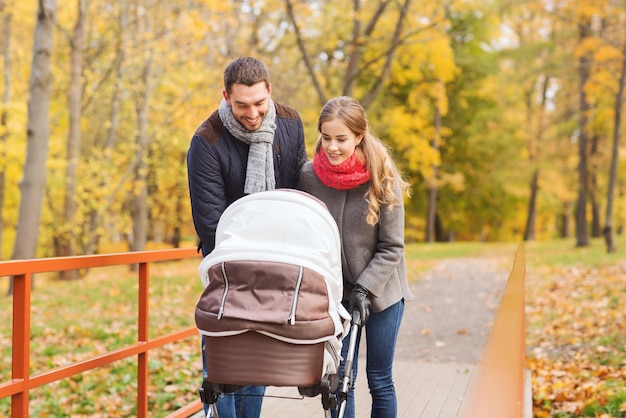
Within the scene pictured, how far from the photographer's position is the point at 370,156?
343 centimetres

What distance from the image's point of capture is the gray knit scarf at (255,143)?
3.46m

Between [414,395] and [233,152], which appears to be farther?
[414,395]

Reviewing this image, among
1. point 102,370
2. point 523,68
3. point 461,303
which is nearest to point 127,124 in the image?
point 523,68

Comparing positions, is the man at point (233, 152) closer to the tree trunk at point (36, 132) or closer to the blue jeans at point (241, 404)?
the blue jeans at point (241, 404)

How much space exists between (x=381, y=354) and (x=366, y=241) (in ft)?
1.96

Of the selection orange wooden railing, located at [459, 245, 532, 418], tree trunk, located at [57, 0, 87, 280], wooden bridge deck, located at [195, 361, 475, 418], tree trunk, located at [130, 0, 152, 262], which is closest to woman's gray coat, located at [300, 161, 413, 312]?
wooden bridge deck, located at [195, 361, 475, 418]

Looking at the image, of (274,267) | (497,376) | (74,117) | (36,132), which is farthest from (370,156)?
(74,117)

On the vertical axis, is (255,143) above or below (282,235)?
above

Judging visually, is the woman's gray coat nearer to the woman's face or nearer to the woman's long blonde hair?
the woman's long blonde hair

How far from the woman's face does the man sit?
0.30 m

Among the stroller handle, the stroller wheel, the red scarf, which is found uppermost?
the red scarf

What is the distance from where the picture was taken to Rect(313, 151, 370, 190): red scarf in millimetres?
3391

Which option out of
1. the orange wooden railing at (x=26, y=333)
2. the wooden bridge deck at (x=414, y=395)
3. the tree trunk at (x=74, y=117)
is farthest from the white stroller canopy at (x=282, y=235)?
the tree trunk at (x=74, y=117)

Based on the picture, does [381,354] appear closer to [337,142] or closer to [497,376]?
[337,142]
